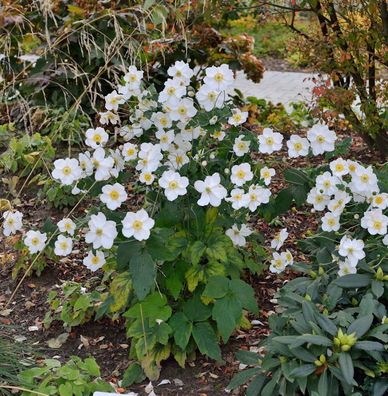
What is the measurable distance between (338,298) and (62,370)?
1.06 m

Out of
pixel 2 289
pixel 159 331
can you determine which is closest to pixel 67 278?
pixel 2 289

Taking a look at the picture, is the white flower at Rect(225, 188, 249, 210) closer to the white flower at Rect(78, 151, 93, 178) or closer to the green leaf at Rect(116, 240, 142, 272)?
the green leaf at Rect(116, 240, 142, 272)

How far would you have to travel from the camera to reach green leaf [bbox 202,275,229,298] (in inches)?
106

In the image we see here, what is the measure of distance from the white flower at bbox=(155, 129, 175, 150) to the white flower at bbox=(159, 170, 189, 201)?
0.23 m

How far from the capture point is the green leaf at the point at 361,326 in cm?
244

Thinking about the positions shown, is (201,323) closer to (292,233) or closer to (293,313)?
(293,313)

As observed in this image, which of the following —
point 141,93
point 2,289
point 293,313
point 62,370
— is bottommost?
point 2,289

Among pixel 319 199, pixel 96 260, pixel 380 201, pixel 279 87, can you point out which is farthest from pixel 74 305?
pixel 279 87

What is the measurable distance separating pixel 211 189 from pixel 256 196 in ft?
0.64

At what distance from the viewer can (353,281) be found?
267cm

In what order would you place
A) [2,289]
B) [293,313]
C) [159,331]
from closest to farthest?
[293,313] < [159,331] < [2,289]

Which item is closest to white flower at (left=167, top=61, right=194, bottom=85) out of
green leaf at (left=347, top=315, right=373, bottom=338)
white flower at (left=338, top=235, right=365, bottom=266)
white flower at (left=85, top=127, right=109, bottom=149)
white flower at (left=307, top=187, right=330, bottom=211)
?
white flower at (left=85, top=127, right=109, bottom=149)

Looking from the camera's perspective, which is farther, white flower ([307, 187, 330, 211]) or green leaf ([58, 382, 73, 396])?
white flower ([307, 187, 330, 211])

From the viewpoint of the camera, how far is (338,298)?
8.74 feet
